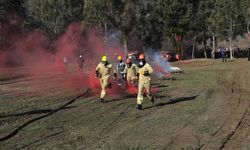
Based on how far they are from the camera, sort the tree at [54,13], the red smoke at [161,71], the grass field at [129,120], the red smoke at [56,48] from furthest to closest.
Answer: the tree at [54,13], the red smoke at [56,48], the red smoke at [161,71], the grass field at [129,120]

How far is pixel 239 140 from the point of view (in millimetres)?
13828

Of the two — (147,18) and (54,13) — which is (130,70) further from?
(54,13)

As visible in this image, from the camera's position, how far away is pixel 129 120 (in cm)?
1733

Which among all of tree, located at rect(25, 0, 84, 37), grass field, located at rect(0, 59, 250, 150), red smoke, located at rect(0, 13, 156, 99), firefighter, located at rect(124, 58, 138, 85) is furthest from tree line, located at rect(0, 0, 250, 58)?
firefighter, located at rect(124, 58, 138, 85)

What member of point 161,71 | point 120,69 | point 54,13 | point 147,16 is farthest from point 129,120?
point 54,13

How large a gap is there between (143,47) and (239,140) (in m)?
79.2

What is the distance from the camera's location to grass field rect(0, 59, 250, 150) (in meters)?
13.5

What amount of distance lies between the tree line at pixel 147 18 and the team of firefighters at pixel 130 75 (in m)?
47.6

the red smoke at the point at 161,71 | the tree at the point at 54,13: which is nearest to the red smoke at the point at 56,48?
the tree at the point at 54,13

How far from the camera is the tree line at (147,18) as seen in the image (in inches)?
2938

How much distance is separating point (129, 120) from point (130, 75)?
8128mm

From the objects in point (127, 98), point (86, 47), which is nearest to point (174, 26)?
point (86, 47)

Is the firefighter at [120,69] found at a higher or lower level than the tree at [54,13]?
lower

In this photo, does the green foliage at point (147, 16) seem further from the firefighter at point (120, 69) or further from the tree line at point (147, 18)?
the firefighter at point (120, 69)
